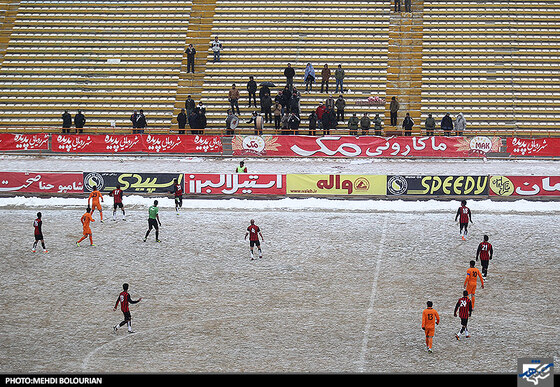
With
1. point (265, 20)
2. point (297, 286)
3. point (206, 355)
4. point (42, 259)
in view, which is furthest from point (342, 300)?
point (265, 20)

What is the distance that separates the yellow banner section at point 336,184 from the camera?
32562 mm

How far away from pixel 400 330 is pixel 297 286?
14.1 ft

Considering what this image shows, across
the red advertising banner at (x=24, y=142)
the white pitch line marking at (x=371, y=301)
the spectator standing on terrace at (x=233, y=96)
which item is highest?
the spectator standing on terrace at (x=233, y=96)

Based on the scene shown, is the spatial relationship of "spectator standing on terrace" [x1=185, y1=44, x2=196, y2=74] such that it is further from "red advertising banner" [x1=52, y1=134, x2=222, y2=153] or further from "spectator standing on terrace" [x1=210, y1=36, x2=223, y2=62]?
"red advertising banner" [x1=52, y1=134, x2=222, y2=153]

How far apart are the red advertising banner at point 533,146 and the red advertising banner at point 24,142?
2550 cm

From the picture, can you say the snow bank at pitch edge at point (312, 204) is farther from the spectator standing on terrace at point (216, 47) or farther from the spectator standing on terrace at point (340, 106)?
the spectator standing on terrace at point (216, 47)

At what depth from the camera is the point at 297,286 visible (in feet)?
72.6

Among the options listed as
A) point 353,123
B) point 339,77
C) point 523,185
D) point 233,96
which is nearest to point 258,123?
point 233,96

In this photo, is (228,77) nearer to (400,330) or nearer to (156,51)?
(156,51)

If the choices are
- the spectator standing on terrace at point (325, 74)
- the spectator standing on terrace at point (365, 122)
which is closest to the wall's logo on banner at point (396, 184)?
the spectator standing on terrace at point (365, 122)

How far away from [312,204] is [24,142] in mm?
18565

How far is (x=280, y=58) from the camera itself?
45.9m
